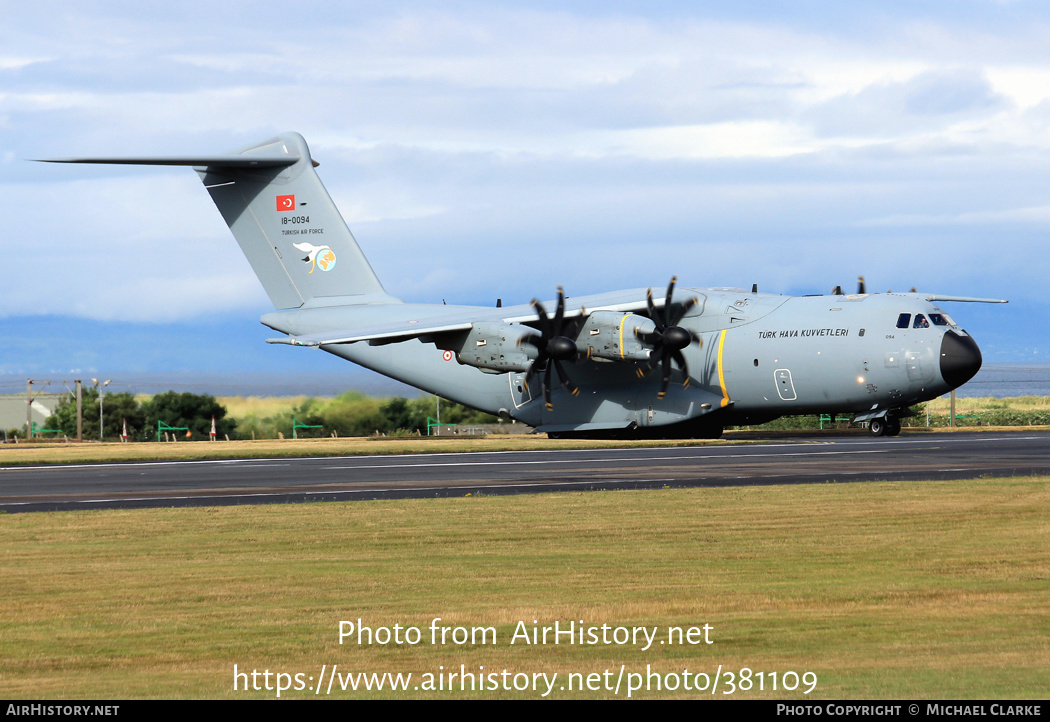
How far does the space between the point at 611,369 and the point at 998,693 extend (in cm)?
2972

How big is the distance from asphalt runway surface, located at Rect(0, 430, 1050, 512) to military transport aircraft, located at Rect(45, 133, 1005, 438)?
6.49 feet

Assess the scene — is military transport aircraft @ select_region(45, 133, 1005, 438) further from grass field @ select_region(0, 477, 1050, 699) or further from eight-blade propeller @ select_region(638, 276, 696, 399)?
grass field @ select_region(0, 477, 1050, 699)

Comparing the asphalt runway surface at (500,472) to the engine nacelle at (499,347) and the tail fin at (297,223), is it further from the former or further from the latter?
the tail fin at (297,223)

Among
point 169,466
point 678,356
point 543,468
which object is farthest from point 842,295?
point 169,466

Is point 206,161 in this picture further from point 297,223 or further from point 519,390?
point 519,390

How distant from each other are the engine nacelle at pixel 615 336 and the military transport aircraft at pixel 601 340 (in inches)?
1.6

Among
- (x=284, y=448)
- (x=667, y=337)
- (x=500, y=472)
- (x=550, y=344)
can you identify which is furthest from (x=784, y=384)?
(x=284, y=448)

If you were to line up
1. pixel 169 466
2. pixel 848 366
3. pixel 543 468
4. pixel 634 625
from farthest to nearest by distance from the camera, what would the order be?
pixel 848 366 < pixel 169 466 < pixel 543 468 < pixel 634 625

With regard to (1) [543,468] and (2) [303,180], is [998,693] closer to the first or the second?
(1) [543,468]

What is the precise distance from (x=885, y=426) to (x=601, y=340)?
9594 mm

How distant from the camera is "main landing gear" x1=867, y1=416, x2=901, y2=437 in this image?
120ft

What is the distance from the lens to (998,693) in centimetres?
718

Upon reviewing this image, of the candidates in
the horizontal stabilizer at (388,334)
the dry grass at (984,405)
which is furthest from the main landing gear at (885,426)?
the dry grass at (984,405)

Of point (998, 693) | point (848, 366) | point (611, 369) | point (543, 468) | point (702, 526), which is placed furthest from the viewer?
point (611, 369)
